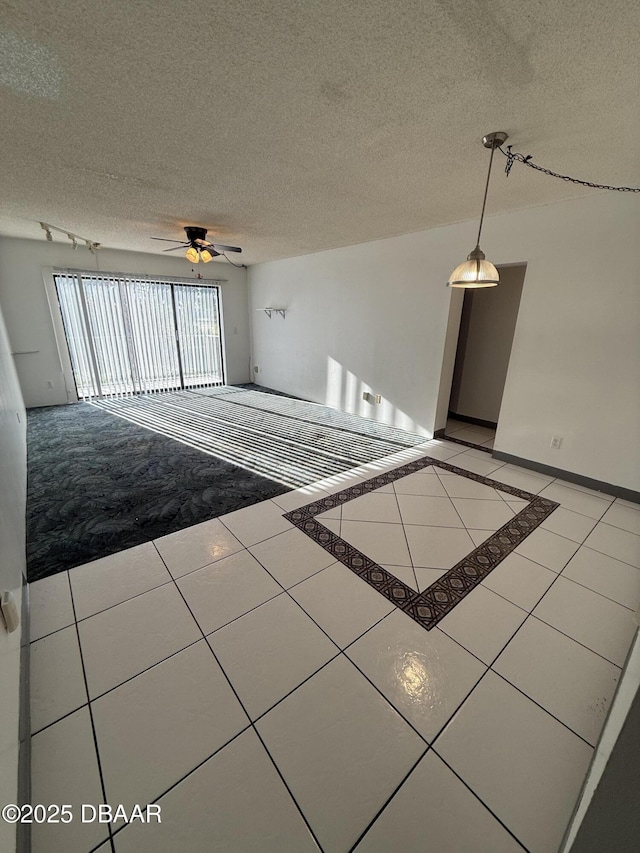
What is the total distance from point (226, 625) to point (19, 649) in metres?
0.82

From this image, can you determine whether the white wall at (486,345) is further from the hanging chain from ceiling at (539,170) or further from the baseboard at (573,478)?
the hanging chain from ceiling at (539,170)

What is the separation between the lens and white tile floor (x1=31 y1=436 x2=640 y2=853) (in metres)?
0.99

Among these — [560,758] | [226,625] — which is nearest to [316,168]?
[226,625]

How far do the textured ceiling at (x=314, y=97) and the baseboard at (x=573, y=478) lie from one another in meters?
2.42

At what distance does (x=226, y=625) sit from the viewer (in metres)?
1.60

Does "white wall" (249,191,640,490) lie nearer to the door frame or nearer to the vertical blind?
the vertical blind

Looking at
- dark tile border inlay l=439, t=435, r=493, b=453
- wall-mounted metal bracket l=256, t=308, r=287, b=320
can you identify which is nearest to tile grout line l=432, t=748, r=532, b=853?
dark tile border inlay l=439, t=435, r=493, b=453

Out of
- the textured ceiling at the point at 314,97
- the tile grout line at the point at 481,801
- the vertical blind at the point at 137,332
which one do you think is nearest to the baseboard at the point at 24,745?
the tile grout line at the point at 481,801

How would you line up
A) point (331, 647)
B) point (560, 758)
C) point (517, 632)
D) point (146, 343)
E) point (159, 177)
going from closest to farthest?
1. point (560, 758)
2. point (331, 647)
3. point (517, 632)
4. point (159, 177)
5. point (146, 343)

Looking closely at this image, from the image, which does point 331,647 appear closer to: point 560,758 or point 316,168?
point 560,758

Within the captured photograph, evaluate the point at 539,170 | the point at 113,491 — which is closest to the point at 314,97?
the point at 539,170

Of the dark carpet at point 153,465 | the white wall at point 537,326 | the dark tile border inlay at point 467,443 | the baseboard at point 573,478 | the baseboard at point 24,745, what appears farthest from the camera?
the dark tile border inlay at point 467,443

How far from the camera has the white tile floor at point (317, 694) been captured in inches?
38.9

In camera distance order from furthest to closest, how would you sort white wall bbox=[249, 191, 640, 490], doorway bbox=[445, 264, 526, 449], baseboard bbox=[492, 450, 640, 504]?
doorway bbox=[445, 264, 526, 449] → baseboard bbox=[492, 450, 640, 504] → white wall bbox=[249, 191, 640, 490]
